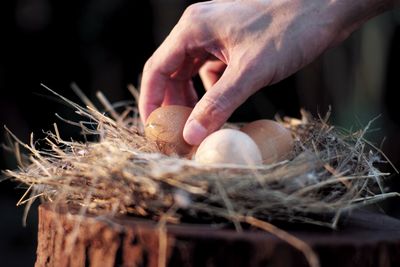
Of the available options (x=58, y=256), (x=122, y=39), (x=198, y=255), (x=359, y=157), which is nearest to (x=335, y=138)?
(x=359, y=157)

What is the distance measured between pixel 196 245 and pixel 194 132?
1.43 ft

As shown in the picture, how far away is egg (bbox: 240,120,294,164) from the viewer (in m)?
1.69

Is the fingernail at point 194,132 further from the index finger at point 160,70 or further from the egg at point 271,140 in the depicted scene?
the index finger at point 160,70

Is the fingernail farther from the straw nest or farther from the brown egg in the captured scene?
the straw nest

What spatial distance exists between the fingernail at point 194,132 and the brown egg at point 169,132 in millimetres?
51

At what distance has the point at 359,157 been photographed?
1736mm

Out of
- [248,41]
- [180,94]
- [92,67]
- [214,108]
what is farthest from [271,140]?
[92,67]

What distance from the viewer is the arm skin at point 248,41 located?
171 cm

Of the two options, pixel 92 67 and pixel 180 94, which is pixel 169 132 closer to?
pixel 180 94

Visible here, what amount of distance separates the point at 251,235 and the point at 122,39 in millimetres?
2964

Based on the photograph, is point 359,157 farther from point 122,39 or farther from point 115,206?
point 122,39

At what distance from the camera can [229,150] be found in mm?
1525

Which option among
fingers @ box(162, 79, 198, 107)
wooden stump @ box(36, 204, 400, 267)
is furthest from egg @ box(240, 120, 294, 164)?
fingers @ box(162, 79, 198, 107)

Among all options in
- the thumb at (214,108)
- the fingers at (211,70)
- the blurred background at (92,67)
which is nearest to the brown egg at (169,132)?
the thumb at (214,108)
